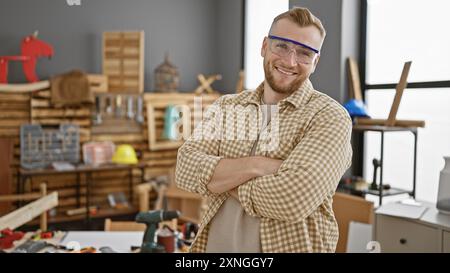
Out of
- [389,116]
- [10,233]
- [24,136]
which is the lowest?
[10,233]

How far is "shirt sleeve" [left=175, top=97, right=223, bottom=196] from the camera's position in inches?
30.2

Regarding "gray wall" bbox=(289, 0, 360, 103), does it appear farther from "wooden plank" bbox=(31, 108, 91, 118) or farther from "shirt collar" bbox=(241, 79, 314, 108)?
"wooden plank" bbox=(31, 108, 91, 118)

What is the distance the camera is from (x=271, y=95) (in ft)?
2.47

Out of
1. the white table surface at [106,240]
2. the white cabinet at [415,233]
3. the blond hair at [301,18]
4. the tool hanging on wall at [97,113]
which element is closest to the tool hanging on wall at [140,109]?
the tool hanging on wall at [97,113]

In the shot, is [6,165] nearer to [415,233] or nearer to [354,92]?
[354,92]

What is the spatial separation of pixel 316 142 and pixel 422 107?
1.37 meters

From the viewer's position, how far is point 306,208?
67 centimetres

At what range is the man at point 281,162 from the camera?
66 centimetres

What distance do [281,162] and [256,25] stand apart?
0.38 metres

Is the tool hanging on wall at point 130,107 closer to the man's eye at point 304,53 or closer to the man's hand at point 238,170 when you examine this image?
the man's hand at point 238,170

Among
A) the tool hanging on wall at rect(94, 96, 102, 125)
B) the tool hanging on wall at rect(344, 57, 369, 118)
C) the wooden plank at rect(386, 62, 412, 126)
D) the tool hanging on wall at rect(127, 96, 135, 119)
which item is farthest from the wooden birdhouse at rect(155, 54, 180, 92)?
the wooden plank at rect(386, 62, 412, 126)

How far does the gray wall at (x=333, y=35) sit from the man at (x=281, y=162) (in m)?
0.13
